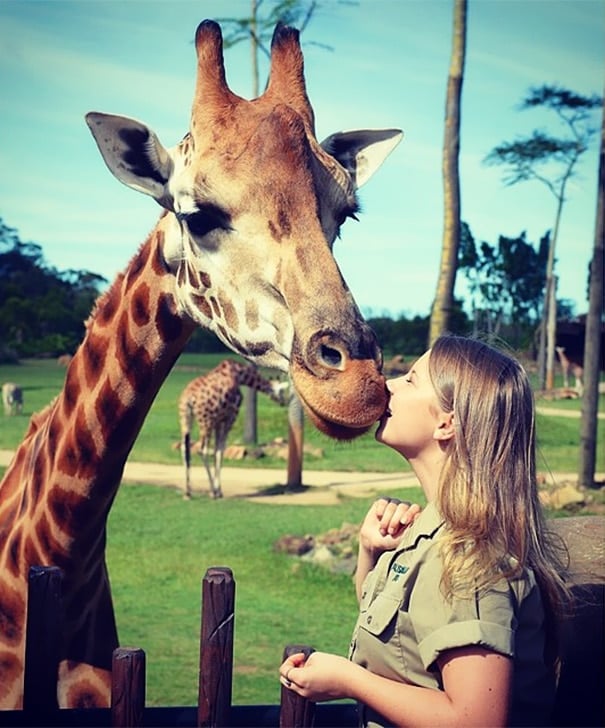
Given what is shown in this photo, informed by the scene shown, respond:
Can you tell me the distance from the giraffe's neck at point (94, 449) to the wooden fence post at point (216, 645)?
0.70 meters

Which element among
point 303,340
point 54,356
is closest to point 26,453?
point 303,340

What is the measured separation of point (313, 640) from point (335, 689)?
4.13 metres

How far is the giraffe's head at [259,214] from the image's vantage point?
7.05 ft

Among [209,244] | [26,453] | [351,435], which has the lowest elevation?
[26,453]

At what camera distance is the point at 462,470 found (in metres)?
1.83

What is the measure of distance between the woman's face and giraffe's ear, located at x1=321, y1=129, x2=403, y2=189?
0.95 m

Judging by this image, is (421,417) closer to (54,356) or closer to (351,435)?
(351,435)

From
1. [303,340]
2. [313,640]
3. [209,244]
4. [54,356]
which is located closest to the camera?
[303,340]

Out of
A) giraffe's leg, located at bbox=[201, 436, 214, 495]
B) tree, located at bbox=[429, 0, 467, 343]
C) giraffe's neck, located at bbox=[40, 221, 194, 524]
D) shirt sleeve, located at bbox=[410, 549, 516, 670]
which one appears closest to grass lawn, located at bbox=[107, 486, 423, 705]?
giraffe's leg, located at bbox=[201, 436, 214, 495]

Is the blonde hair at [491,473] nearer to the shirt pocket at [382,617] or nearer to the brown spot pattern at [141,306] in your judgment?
the shirt pocket at [382,617]

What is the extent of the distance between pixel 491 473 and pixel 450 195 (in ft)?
18.2

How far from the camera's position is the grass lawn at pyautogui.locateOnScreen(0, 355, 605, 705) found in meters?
5.21

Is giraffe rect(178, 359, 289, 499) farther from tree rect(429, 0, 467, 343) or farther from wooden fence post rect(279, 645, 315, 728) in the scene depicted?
wooden fence post rect(279, 645, 315, 728)

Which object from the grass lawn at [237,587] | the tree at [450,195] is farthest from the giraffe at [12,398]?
the tree at [450,195]
